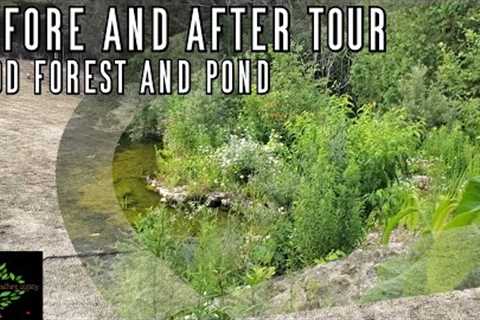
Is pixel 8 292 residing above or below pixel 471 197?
below

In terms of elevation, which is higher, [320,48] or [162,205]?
[320,48]

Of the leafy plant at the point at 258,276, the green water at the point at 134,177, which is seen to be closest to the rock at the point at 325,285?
the leafy plant at the point at 258,276

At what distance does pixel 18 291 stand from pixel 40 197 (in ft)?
7.94

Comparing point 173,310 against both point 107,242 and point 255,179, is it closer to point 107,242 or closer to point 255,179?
point 107,242

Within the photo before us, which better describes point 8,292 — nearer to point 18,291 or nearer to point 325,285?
point 18,291

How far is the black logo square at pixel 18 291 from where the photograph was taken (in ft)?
10.6

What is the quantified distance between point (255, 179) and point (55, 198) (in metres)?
1.37

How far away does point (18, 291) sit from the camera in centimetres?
338

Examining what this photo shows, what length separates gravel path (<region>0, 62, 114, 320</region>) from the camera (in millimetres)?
4109

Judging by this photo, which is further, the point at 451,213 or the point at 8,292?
the point at 451,213

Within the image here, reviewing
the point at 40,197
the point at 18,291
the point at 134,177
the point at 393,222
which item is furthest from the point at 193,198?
the point at 18,291

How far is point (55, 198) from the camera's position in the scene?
575 centimetres

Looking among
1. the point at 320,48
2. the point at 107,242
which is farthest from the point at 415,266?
the point at 320,48

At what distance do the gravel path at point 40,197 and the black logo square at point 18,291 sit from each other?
1.04 ft
